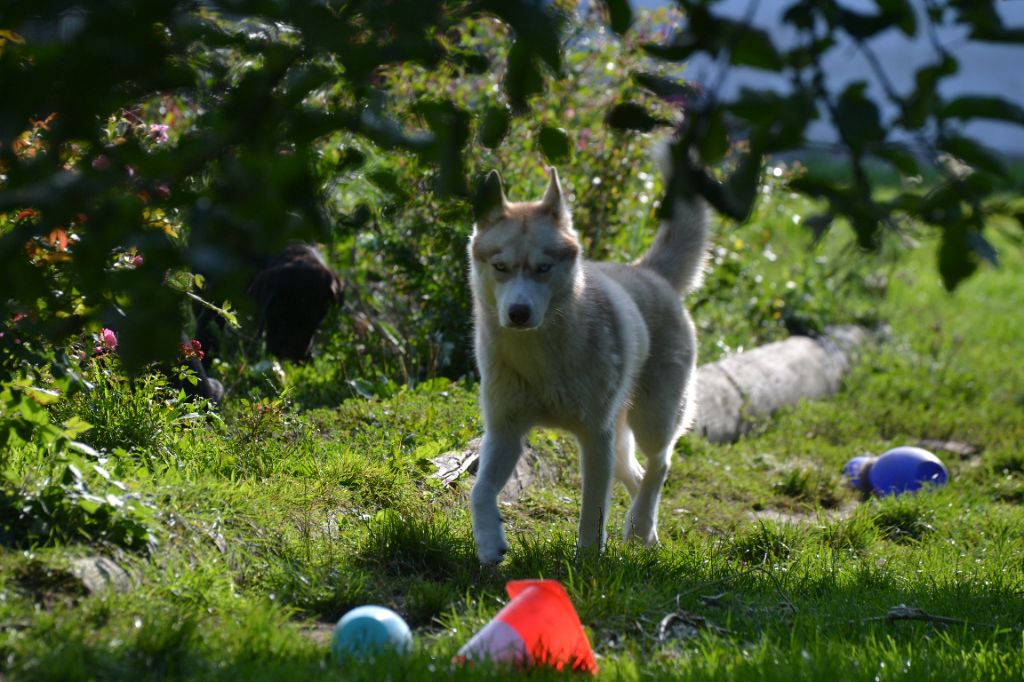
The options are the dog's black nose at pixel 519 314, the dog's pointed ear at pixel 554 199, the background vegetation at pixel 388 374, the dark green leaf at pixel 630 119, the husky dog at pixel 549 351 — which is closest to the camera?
the background vegetation at pixel 388 374

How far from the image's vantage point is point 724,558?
15.1ft

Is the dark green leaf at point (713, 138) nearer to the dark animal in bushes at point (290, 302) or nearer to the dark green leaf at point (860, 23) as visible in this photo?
the dark green leaf at point (860, 23)

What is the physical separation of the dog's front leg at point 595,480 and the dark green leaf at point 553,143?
2.15 m

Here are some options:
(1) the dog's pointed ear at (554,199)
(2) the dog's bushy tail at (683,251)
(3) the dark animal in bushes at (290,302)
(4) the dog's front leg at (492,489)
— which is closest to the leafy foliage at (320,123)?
(4) the dog's front leg at (492,489)

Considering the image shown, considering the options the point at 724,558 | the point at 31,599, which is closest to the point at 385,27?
the point at 31,599

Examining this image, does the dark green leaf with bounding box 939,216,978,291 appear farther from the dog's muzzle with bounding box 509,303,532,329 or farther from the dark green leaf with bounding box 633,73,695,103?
the dog's muzzle with bounding box 509,303,532,329

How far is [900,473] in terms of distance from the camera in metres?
6.06

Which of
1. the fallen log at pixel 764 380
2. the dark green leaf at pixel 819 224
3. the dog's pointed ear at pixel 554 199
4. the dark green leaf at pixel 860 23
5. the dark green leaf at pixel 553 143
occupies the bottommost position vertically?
the fallen log at pixel 764 380

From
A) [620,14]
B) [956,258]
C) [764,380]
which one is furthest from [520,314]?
[764,380]

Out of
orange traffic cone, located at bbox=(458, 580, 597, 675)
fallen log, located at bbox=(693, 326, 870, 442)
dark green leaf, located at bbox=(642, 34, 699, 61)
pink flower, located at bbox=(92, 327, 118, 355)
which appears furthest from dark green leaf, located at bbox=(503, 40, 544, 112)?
fallen log, located at bbox=(693, 326, 870, 442)

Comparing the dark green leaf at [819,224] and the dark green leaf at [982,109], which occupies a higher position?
the dark green leaf at [982,109]

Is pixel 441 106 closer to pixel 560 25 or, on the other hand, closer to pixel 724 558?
pixel 560 25

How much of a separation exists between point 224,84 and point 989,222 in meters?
1.54

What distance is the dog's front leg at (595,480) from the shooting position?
14.9ft
